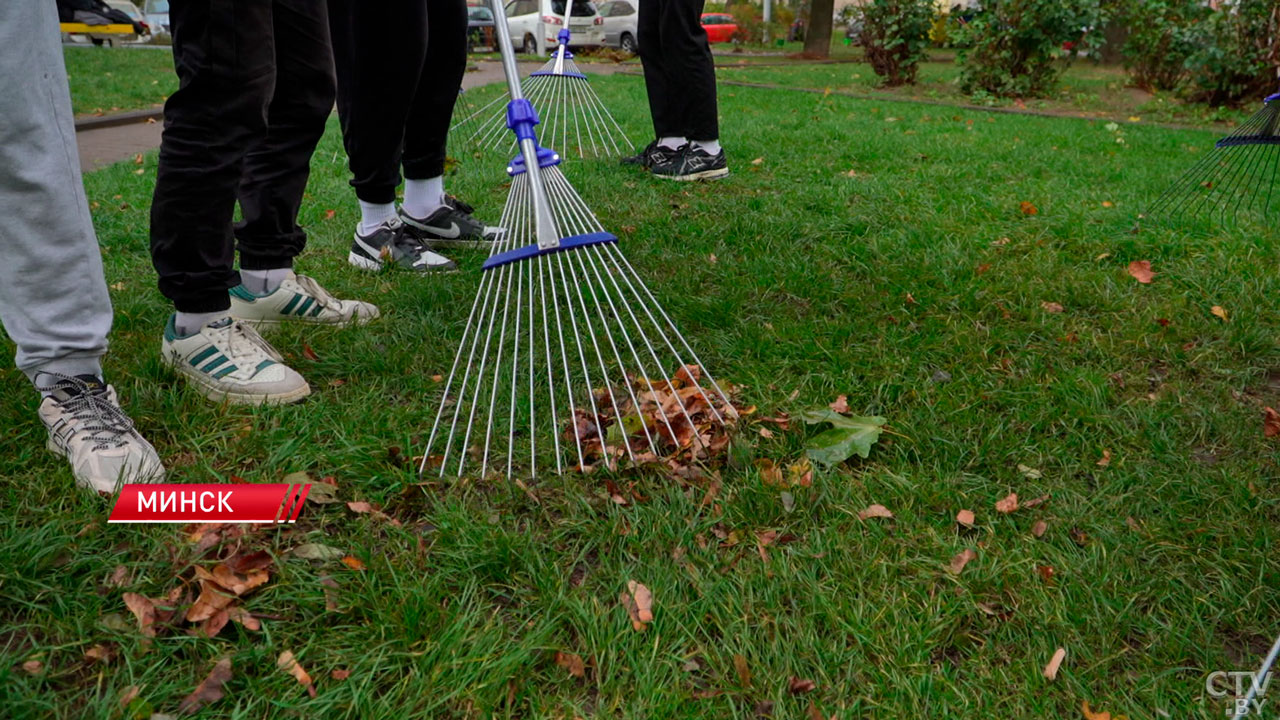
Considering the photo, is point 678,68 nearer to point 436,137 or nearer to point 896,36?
point 436,137

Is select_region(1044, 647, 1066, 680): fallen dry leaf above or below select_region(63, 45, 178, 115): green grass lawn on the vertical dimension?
below

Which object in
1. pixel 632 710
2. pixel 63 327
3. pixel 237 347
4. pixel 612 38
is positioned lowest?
pixel 632 710

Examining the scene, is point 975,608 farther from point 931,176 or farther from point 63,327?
point 931,176

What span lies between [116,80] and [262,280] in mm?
9315

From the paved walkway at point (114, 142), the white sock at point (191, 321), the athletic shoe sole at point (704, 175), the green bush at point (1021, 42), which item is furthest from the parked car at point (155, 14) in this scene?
Result: the white sock at point (191, 321)

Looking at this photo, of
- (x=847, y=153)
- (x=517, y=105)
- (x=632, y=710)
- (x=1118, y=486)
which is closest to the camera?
(x=632, y=710)

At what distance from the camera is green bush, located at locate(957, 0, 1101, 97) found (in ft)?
28.7

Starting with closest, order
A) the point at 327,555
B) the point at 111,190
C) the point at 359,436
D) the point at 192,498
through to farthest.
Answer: the point at 327,555, the point at 192,498, the point at 359,436, the point at 111,190

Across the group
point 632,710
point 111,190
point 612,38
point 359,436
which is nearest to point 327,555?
point 359,436

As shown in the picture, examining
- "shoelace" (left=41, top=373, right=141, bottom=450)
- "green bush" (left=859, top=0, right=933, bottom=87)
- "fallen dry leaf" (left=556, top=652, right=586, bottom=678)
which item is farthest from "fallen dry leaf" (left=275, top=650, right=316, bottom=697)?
"green bush" (left=859, top=0, right=933, bottom=87)

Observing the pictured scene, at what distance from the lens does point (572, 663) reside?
128 cm

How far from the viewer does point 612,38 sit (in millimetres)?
19703

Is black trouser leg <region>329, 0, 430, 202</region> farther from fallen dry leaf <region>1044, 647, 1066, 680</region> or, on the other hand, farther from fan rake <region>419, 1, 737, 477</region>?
fallen dry leaf <region>1044, 647, 1066, 680</region>

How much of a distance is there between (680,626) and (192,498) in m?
1.02
